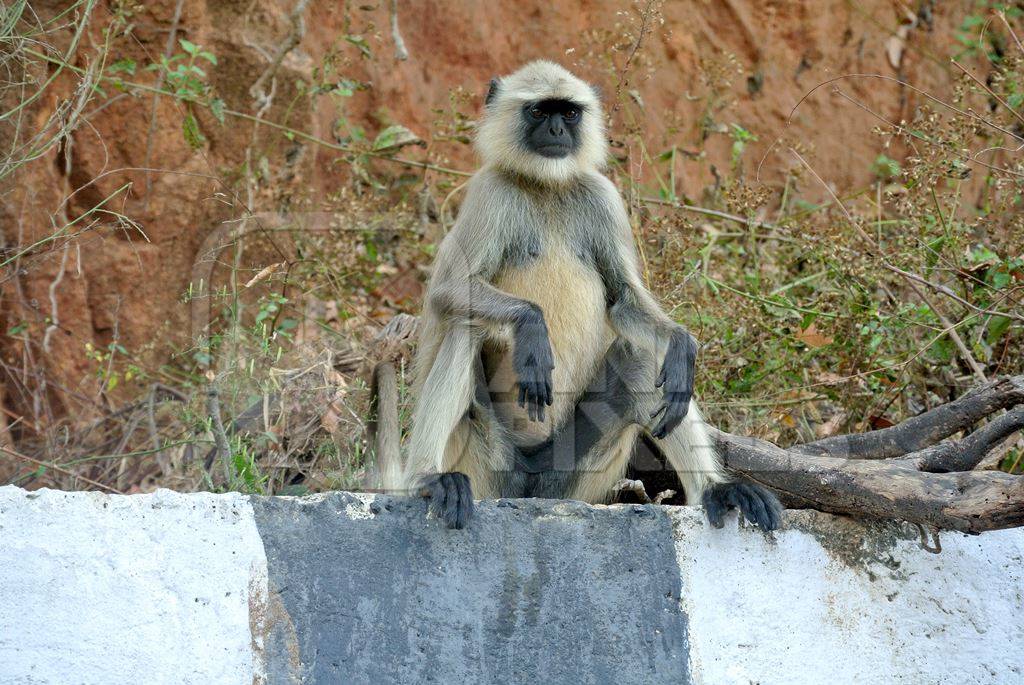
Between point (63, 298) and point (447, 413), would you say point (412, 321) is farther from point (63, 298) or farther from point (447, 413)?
point (63, 298)

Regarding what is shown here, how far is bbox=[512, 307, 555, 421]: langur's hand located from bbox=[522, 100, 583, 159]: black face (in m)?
0.71

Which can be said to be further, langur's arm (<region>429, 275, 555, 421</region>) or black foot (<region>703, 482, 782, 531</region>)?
langur's arm (<region>429, 275, 555, 421</region>)

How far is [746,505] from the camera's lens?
2.93 m

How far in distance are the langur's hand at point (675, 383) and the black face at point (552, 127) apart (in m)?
0.79

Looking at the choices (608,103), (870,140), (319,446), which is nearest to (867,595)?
(319,446)

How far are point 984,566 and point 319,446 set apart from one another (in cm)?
241

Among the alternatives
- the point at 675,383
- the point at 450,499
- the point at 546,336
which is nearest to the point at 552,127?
the point at 546,336

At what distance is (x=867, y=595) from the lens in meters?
2.88

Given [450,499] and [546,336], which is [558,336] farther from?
[450,499]

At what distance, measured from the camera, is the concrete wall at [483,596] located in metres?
2.55

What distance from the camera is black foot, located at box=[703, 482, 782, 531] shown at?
292 cm

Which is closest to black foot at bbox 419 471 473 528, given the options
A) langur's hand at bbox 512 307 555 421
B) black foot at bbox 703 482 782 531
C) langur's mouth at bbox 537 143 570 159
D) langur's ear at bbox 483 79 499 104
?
langur's hand at bbox 512 307 555 421

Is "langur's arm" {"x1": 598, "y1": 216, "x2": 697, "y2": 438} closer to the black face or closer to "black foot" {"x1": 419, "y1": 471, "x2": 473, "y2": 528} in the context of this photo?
the black face

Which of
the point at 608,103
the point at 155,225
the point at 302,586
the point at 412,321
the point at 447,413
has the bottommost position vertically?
the point at 302,586
